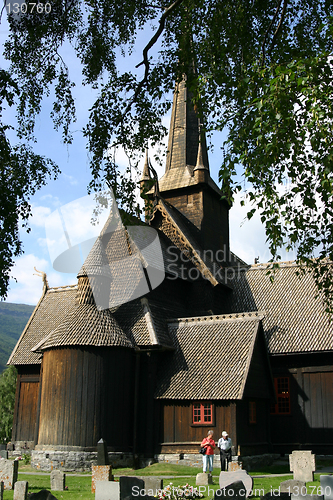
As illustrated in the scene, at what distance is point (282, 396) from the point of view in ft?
74.6

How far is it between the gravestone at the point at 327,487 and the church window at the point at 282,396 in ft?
44.8

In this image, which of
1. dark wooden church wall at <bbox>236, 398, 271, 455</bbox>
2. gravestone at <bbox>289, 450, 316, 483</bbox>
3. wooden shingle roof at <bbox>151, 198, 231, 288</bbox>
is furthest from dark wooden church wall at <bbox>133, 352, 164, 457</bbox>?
gravestone at <bbox>289, 450, 316, 483</bbox>

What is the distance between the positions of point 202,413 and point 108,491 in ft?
33.3

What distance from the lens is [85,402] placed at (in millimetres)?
18906

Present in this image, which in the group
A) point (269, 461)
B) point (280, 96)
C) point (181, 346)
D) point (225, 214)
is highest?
point (225, 214)

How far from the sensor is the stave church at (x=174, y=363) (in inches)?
747

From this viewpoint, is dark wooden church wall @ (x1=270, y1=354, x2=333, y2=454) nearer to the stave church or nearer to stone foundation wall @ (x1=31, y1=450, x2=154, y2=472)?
the stave church

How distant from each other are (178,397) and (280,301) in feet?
28.3

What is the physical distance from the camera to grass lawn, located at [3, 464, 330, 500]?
11.7 m

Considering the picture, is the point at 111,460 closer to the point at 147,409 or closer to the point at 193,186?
the point at 147,409

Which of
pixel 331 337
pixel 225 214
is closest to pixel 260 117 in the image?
A: pixel 331 337

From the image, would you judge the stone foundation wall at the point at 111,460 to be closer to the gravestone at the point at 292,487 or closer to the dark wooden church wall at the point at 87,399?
the dark wooden church wall at the point at 87,399

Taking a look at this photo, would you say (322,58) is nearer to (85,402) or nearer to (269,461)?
(85,402)

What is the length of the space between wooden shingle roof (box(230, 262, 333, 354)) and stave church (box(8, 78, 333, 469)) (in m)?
0.06
